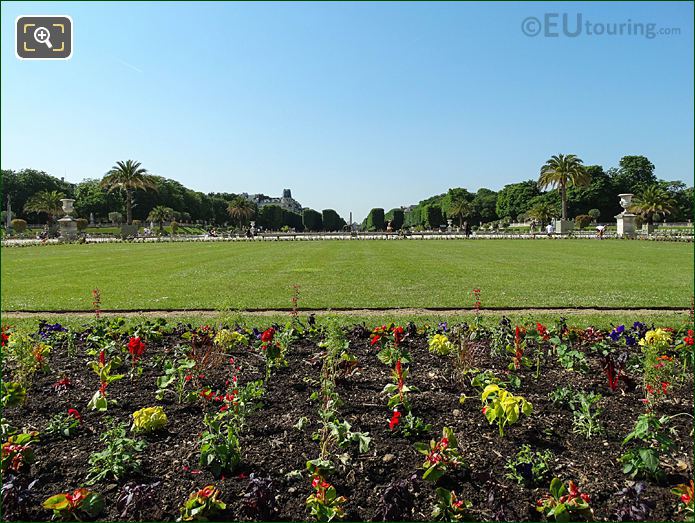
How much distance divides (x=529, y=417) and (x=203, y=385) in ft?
9.44

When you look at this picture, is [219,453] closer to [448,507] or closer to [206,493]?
[206,493]

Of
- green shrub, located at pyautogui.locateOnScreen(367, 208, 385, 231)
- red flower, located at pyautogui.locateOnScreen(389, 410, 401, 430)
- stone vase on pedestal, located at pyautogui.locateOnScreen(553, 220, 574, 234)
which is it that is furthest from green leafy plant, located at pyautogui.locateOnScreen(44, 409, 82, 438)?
green shrub, located at pyautogui.locateOnScreen(367, 208, 385, 231)

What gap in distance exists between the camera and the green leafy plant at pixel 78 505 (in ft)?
8.97

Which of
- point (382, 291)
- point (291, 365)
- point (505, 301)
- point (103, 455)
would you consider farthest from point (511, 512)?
point (382, 291)

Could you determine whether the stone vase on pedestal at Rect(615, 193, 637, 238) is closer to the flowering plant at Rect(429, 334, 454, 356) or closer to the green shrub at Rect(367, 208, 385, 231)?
the flowering plant at Rect(429, 334, 454, 356)

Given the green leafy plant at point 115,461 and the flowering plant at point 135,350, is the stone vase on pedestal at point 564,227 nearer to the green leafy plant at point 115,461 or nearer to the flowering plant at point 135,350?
the flowering plant at point 135,350

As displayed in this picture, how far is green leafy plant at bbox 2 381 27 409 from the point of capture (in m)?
4.01

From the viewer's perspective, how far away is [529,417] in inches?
161

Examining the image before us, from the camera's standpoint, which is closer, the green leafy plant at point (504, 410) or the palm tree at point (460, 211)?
the green leafy plant at point (504, 410)

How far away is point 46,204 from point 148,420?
8064 cm

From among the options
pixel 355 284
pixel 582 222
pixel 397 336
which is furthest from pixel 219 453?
pixel 582 222

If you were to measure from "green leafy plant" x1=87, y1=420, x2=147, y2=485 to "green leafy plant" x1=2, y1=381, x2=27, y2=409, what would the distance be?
1136mm

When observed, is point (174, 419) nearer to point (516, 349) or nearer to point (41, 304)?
point (516, 349)

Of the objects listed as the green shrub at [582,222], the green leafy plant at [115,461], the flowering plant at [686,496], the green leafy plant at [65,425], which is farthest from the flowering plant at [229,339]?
the green shrub at [582,222]
